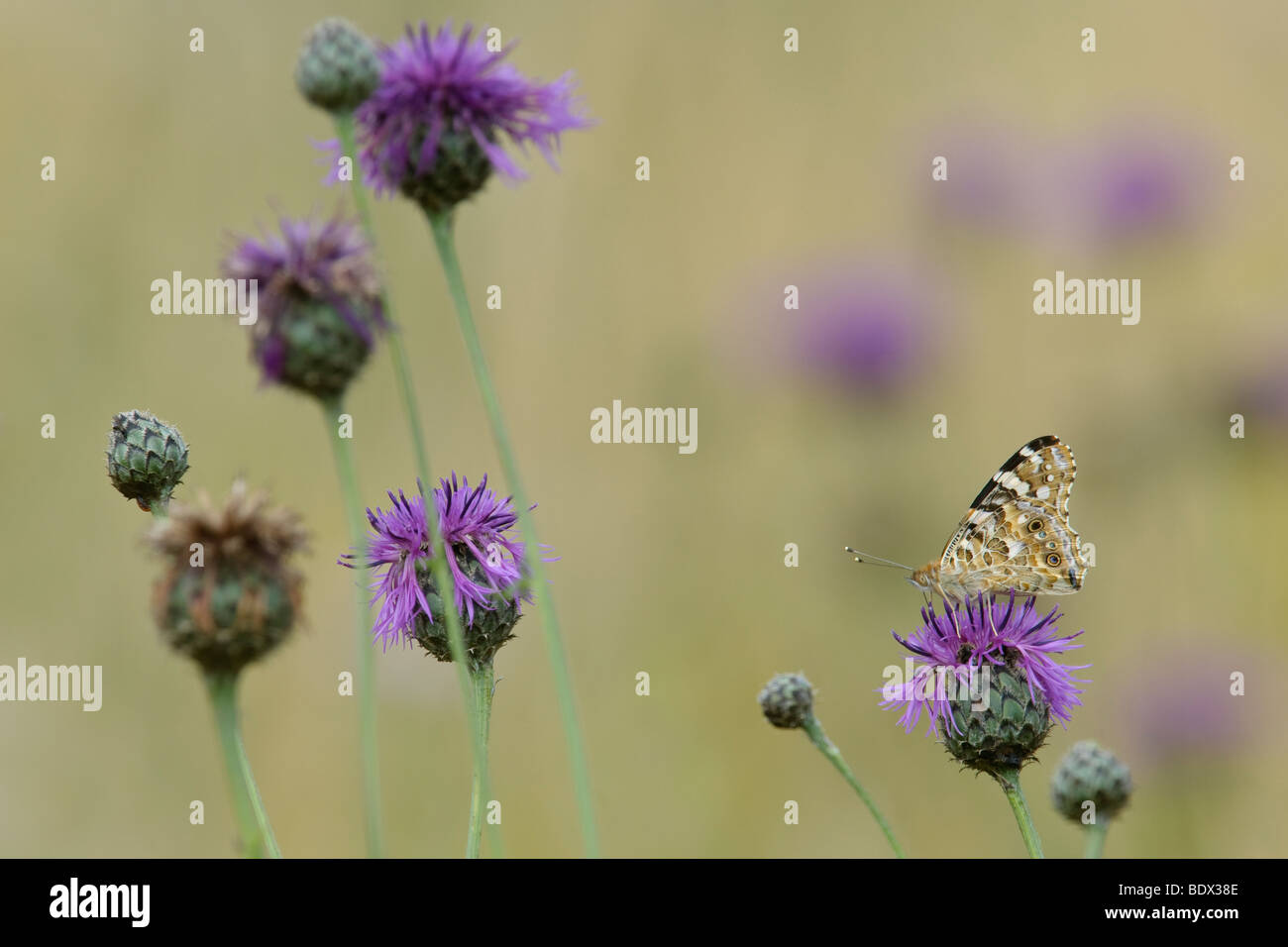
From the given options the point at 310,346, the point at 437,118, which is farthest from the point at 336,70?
the point at 310,346

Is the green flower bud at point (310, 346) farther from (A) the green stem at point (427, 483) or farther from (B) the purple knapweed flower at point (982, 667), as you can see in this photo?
(B) the purple knapweed flower at point (982, 667)

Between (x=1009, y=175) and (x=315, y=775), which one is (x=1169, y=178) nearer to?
(x=1009, y=175)

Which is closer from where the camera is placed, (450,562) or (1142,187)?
(450,562)

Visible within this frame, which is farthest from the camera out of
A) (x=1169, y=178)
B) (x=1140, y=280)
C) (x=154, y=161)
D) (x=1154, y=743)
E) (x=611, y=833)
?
(x=154, y=161)

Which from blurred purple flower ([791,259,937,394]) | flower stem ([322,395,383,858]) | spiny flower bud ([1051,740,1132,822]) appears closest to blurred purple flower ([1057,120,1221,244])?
blurred purple flower ([791,259,937,394])

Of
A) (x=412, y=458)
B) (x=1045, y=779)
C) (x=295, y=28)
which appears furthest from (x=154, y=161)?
(x=1045, y=779)

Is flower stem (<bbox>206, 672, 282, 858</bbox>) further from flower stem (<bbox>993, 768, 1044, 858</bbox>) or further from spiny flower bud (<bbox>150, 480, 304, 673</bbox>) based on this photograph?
flower stem (<bbox>993, 768, 1044, 858</bbox>)

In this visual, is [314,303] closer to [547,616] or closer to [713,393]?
[547,616]
